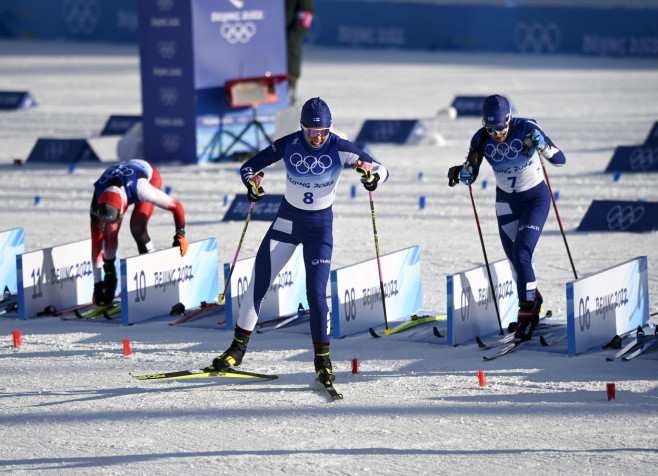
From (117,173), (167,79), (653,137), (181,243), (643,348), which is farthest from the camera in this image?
(653,137)

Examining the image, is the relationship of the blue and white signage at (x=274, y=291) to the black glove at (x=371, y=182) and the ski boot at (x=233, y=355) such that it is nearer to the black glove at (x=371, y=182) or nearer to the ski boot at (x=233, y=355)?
the ski boot at (x=233, y=355)

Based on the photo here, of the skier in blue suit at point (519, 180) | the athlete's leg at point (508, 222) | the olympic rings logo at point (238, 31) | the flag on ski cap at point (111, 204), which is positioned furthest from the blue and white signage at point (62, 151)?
the athlete's leg at point (508, 222)

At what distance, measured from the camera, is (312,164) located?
751 centimetres

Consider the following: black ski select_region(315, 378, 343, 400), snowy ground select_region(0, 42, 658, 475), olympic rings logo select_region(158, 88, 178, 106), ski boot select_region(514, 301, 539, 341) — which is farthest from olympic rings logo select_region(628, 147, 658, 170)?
black ski select_region(315, 378, 343, 400)

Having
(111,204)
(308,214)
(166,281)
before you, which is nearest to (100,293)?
(166,281)

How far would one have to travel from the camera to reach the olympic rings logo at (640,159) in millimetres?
16516

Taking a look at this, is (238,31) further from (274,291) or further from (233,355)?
(233,355)

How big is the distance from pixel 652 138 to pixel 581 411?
12.0 metres

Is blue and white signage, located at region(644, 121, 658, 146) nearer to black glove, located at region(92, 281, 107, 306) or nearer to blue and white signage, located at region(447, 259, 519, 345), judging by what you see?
blue and white signage, located at region(447, 259, 519, 345)

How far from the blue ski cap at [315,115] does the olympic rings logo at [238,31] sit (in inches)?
376

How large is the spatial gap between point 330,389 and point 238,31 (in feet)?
34.5

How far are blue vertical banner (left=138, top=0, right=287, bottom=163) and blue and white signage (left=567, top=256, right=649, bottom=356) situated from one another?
9321mm

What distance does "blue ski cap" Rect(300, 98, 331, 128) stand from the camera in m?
7.39

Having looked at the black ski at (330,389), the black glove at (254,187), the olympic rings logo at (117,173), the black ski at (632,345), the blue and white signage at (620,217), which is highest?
the black glove at (254,187)
